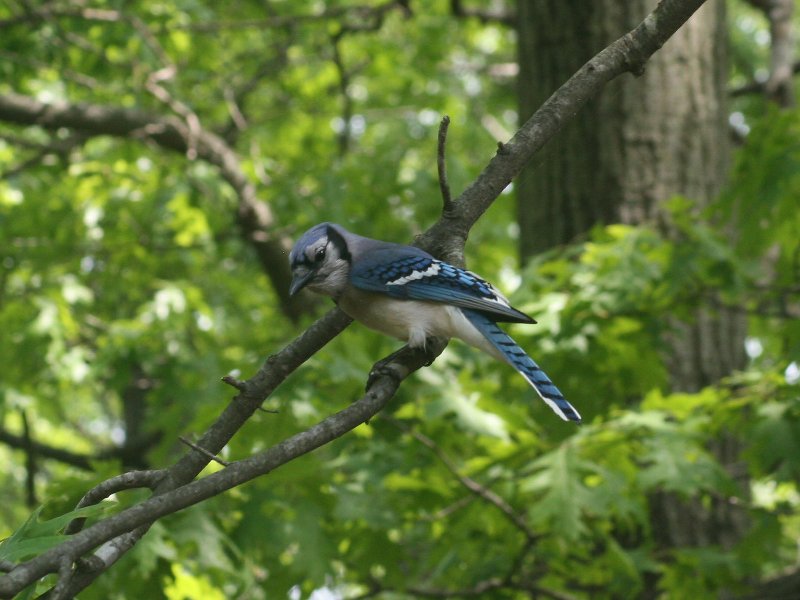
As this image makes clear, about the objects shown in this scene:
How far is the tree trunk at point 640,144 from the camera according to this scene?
194 inches

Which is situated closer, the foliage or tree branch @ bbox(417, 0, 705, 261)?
tree branch @ bbox(417, 0, 705, 261)

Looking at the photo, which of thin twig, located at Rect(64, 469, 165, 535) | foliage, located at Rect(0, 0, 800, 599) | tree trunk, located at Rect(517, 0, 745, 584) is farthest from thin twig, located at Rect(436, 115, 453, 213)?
tree trunk, located at Rect(517, 0, 745, 584)

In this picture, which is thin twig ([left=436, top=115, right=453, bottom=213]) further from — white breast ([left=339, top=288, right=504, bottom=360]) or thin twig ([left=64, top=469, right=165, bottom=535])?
thin twig ([left=64, top=469, right=165, bottom=535])

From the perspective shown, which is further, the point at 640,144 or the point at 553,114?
the point at 640,144

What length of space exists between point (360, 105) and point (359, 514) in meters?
7.14

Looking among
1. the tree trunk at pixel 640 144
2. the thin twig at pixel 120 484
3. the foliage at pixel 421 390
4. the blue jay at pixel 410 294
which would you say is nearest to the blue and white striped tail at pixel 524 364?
the blue jay at pixel 410 294

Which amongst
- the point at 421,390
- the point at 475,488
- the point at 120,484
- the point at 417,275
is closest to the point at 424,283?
the point at 417,275

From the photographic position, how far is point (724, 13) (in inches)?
210

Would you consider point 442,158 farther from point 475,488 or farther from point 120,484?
point 475,488

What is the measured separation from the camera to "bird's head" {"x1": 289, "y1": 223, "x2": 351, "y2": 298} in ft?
9.71

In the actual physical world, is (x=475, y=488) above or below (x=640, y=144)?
below

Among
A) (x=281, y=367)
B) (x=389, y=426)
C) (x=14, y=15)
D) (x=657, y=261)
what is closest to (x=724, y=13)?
(x=657, y=261)

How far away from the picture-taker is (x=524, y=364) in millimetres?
2682

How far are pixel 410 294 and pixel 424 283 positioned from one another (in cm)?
7
